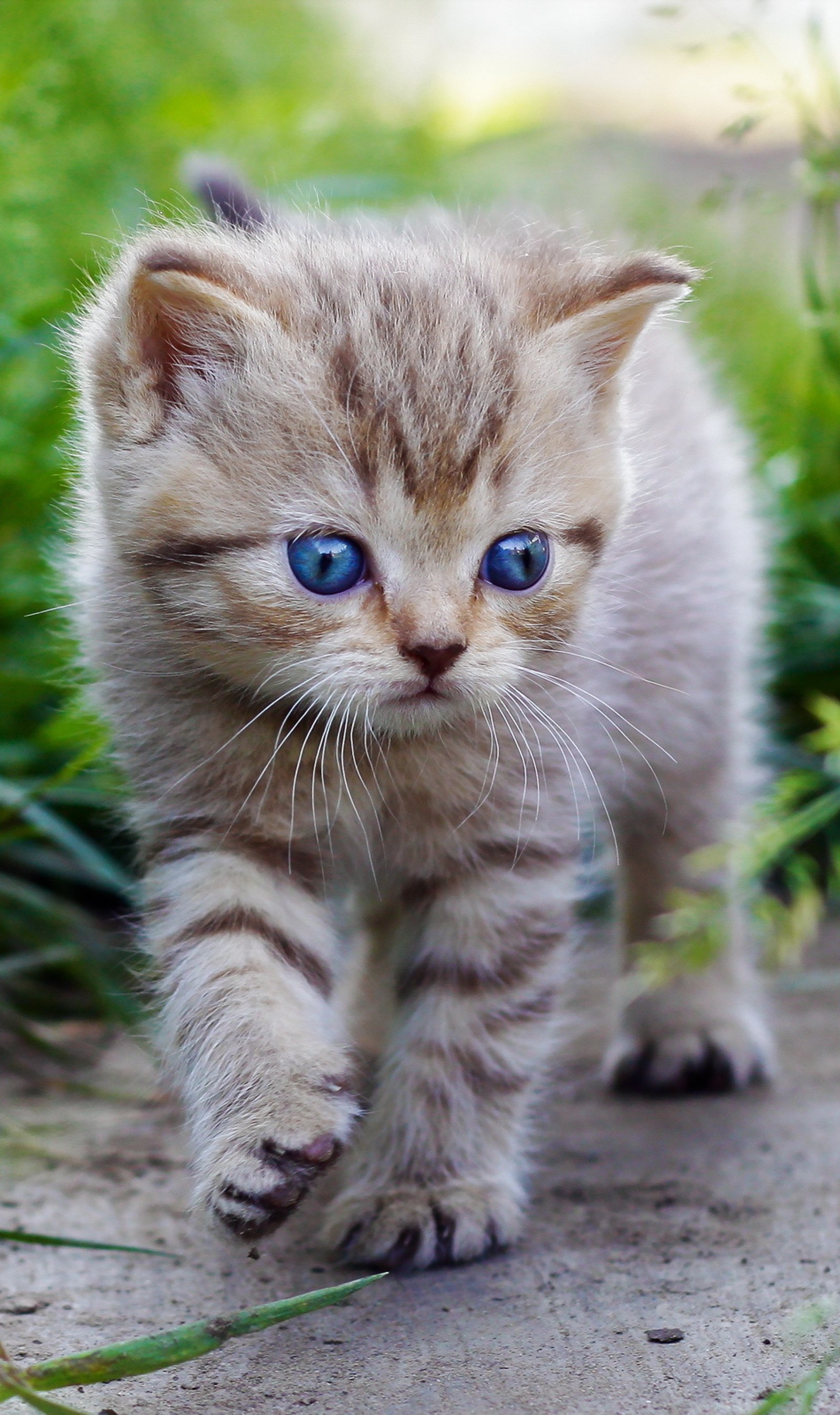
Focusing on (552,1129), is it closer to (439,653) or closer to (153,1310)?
(153,1310)

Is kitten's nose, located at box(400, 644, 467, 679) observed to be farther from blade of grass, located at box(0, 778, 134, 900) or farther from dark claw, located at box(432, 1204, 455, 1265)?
blade of grass, located at box(0, 778, 134, 900)

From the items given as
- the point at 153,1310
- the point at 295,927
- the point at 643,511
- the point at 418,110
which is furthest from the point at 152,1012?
the point at 418,110

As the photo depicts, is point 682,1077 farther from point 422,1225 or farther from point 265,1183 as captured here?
point 265,1183

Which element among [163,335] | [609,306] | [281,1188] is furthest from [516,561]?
[281,1188]

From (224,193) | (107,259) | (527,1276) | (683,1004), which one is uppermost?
(224,193)

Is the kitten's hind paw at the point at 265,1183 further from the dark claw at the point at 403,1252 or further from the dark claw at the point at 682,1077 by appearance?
the dark claw at the point at 682,1077

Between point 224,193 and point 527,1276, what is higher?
point 224,193

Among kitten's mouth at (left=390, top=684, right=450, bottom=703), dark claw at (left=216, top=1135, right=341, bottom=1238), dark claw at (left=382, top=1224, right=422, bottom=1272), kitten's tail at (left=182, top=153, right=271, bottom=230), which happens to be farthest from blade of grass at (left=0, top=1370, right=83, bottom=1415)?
kitten's tail at (left=182, top=153, right=271, bottom=230)
